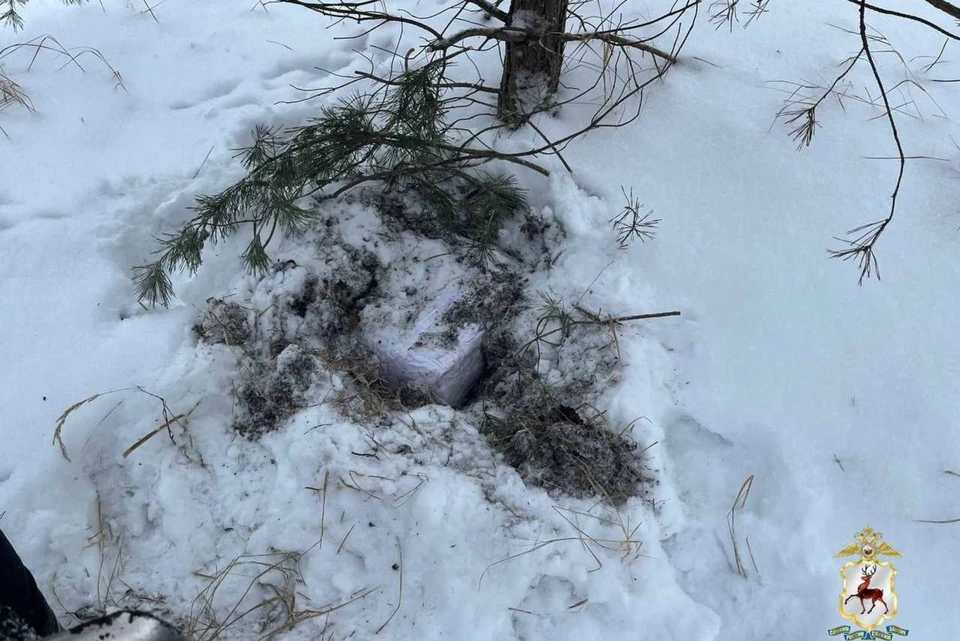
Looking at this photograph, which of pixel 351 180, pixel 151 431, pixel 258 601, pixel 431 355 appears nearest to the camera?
pixel 258 601

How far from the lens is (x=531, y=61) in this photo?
6.56ft

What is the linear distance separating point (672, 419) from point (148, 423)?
125cm

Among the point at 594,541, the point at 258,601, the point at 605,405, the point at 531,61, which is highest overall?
the point at 531,61

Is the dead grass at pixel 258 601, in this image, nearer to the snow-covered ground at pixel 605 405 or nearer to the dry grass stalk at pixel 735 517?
the snow-covered ground at pixel 605 405

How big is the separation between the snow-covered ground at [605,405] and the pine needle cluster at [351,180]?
105mm

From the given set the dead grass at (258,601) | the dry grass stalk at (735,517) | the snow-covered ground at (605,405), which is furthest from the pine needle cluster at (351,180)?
the dry grass stalk at (735,517)

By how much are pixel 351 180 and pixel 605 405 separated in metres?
0.99

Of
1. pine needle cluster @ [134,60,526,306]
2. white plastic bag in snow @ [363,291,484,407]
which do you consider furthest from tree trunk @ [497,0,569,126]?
white plastic bag in snow @ [363,291,484,407]

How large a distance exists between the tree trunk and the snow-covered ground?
0.25 m

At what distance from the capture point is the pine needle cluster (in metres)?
1.71

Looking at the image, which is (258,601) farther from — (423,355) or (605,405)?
(605,405)

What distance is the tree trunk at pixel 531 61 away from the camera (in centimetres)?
186

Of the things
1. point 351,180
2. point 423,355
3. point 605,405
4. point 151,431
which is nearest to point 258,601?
point 151,431

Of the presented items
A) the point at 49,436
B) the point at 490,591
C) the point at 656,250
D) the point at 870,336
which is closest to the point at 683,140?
the point at 656,250
